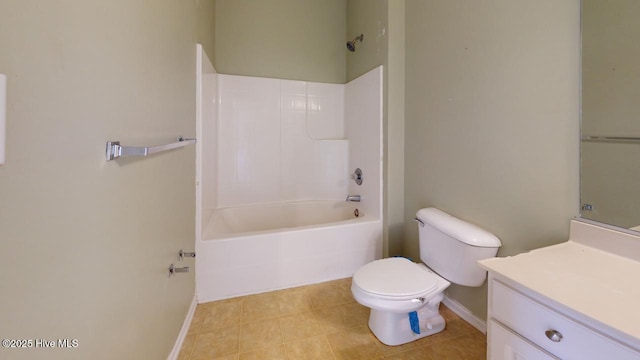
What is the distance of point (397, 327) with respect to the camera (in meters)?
1.41

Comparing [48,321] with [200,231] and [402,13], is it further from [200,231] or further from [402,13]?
[402,13]

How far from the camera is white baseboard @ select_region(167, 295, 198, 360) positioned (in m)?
1.29

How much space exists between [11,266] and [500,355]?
1283mm

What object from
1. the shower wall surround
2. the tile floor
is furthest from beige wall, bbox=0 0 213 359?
the shower wall surround

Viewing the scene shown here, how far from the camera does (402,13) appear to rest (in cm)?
202

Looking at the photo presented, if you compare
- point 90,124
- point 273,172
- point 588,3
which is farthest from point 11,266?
point 273,172

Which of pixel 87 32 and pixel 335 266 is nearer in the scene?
pixel 87 32

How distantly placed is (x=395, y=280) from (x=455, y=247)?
39 centimetres

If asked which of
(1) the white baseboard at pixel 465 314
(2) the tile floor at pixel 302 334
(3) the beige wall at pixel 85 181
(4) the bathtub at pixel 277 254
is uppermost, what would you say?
(3) the beige wall at pixel 85 181

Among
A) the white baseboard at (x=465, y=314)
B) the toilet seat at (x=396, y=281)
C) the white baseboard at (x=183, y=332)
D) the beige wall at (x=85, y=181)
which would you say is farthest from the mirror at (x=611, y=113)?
the white baseboard at (x=183, y=332)

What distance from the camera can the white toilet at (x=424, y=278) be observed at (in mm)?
1253

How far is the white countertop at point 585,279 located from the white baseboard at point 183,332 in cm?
152

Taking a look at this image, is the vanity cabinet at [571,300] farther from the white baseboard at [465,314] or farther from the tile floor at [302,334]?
the white baseboard at [465,314]

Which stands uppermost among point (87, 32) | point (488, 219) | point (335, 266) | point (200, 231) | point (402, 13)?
point (402, 13)
